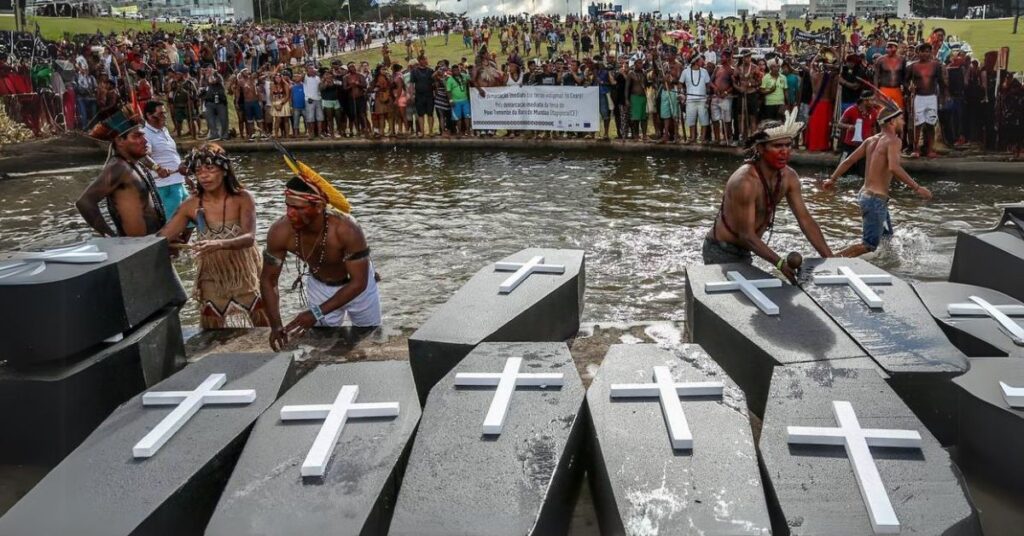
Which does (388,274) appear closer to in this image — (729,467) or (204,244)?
(204,244)

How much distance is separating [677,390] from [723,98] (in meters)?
13.4

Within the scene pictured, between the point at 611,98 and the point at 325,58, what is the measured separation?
2952 cm

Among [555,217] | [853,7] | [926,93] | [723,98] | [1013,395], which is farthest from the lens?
[853,7]

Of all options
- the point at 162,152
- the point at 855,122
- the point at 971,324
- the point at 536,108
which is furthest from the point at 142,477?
the point at 536,108

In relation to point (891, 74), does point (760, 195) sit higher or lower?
lower

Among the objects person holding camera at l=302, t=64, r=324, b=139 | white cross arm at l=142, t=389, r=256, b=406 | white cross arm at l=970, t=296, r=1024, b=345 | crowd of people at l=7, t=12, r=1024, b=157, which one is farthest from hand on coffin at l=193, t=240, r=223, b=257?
person holding camera at l=302, t=64, r=324, b=139

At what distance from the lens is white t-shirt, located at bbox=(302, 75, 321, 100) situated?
1933cm

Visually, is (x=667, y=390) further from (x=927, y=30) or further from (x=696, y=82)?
(x=927, y=30)

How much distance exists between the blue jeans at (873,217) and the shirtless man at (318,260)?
5469mm

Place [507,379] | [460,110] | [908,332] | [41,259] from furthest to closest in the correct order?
[460,110] → [41,259] → [908,332] → [507,379]

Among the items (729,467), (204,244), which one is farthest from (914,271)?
(204,244)

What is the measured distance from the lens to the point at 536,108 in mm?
18328

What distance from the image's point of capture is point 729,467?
3.05 m

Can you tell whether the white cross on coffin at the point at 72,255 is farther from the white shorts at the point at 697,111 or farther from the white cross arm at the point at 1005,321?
the white shorts at the point at 697,111
